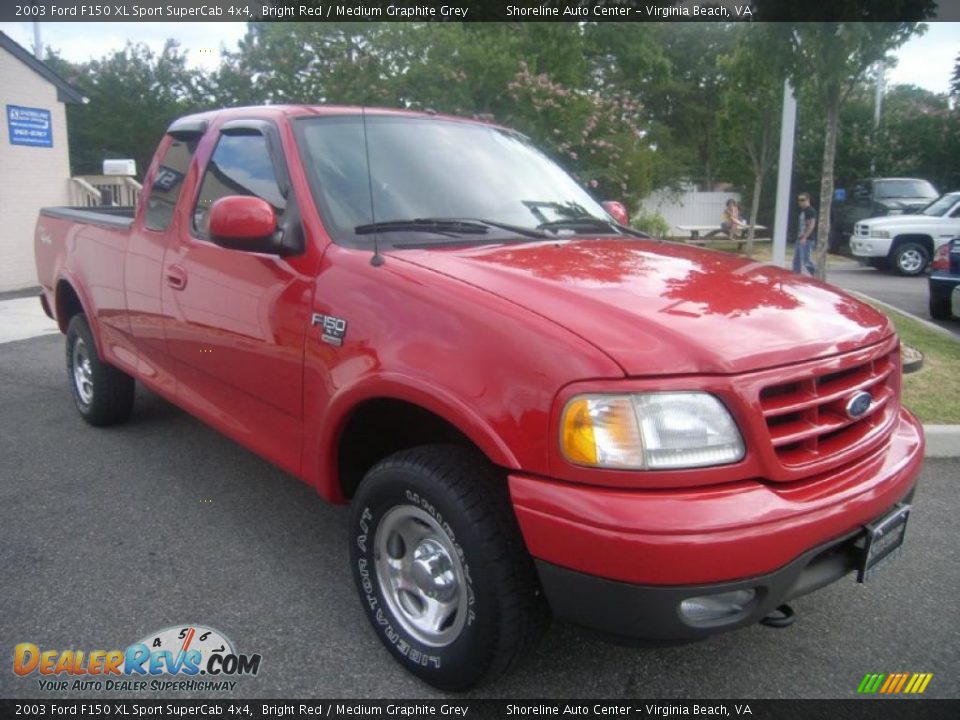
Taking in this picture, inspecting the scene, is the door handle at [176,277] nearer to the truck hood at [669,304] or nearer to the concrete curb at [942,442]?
the truck hood at [669,304]

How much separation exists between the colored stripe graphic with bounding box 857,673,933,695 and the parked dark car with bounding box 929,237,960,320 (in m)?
7.10

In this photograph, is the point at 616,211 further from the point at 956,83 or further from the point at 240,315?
the point at 956,83

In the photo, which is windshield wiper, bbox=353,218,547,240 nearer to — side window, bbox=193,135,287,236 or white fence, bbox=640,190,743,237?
side window, bbox=193,135,287,236

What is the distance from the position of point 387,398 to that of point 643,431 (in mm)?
885

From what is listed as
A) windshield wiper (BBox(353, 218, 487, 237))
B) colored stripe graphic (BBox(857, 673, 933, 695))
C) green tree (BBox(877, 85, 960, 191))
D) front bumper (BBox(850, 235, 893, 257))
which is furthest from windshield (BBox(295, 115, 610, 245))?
green tree (BBox(877, 85, 960, 191))

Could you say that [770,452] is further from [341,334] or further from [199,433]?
[199,433]

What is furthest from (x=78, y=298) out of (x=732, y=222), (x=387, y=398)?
(x=732, y=222)

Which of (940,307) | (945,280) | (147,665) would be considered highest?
(945,280)

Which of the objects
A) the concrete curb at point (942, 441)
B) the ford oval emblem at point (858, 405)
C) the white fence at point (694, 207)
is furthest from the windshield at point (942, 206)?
the ford oval emblem at point (858, 405)

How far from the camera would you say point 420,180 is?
3.16 metres

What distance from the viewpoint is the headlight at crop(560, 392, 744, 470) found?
6.56ft

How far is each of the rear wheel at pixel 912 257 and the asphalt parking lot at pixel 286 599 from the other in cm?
1333

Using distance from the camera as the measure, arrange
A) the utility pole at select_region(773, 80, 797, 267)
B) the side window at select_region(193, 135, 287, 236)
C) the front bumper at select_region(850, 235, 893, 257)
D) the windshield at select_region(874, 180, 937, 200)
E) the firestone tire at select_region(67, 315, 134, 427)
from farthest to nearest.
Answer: the windshield at select_region(874, 180, 937, 200), the front bumper at select_region(850, 235, 893, 257), the utility pole at select_region(773, 80, 797, 267), the firestone tire at select_region(67, 315, 134, 427), the side window at select_region(193, 135, 287, 236)

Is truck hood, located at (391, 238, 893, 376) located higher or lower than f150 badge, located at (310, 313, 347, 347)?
higher
